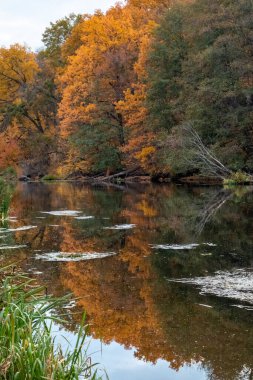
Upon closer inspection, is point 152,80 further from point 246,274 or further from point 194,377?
point 194,377

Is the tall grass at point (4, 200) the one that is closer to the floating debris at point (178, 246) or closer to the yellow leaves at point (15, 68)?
the floating debris at point (178, 246)

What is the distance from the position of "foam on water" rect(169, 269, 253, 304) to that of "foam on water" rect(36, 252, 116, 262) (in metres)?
2.34

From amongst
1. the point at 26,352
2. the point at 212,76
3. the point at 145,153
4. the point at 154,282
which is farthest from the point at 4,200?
the point at 145,153

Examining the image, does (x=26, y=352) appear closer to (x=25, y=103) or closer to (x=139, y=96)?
(x=139, y=96)

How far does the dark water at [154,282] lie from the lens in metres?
5.34

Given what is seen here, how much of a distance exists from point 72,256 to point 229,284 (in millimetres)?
3383

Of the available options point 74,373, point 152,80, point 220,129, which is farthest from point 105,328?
point 152,80

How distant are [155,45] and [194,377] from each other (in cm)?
3118

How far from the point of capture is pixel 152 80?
114 ft

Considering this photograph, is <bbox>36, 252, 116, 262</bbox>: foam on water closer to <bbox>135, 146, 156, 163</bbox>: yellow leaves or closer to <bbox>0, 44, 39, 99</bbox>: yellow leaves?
<bbox>135, 146, 156, 163</bbox>: yellow leaves

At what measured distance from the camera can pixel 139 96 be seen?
3694cm

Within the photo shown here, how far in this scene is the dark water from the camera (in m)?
5.34

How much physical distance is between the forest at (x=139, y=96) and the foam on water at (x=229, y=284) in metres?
16.9

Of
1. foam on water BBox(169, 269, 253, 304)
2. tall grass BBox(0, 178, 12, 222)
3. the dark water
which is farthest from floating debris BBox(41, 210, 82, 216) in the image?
foam on water BBox(169, 269, 253, 304)
